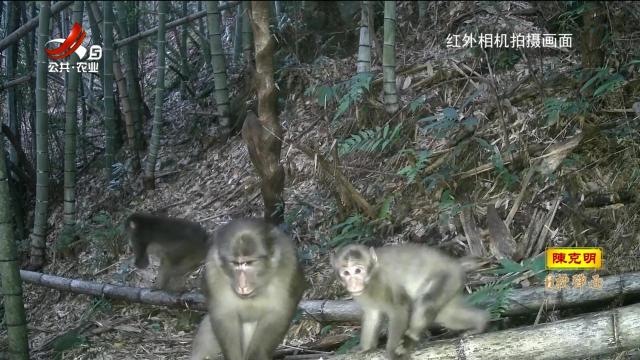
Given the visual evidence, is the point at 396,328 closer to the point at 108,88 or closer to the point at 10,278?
the point at 10,278

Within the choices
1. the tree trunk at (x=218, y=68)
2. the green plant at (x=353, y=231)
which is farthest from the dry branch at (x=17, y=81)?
the green plant at (x=353, y=231)

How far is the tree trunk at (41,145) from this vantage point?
222 inches

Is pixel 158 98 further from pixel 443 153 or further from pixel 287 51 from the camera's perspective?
pixel 443 153

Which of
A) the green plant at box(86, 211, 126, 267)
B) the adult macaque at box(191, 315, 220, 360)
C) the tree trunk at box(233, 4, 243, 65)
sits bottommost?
the adult macaque at box(191, 315, 220, 360)

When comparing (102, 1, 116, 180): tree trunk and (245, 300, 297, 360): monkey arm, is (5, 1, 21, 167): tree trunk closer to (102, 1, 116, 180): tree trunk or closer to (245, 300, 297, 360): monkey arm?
(102, 1, 116, 180): tree trunk

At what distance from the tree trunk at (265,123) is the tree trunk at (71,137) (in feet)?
8.56

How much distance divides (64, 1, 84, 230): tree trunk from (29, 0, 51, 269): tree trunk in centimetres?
25

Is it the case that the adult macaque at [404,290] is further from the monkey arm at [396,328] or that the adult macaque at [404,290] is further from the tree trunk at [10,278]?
the tree trunk at [10,278]

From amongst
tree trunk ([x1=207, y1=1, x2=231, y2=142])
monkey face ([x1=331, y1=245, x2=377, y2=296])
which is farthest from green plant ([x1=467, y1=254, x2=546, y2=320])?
tree trunk ([x1=207, y1=1, x2=231, y2=142])

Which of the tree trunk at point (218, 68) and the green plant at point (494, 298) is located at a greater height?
the tree trunk at point (218, 68)

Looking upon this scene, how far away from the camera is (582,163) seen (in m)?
4.90

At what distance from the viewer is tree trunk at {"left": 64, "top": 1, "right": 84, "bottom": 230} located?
616 cm

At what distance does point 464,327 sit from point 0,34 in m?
5.81

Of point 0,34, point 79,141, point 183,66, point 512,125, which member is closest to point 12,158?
point 79,141
